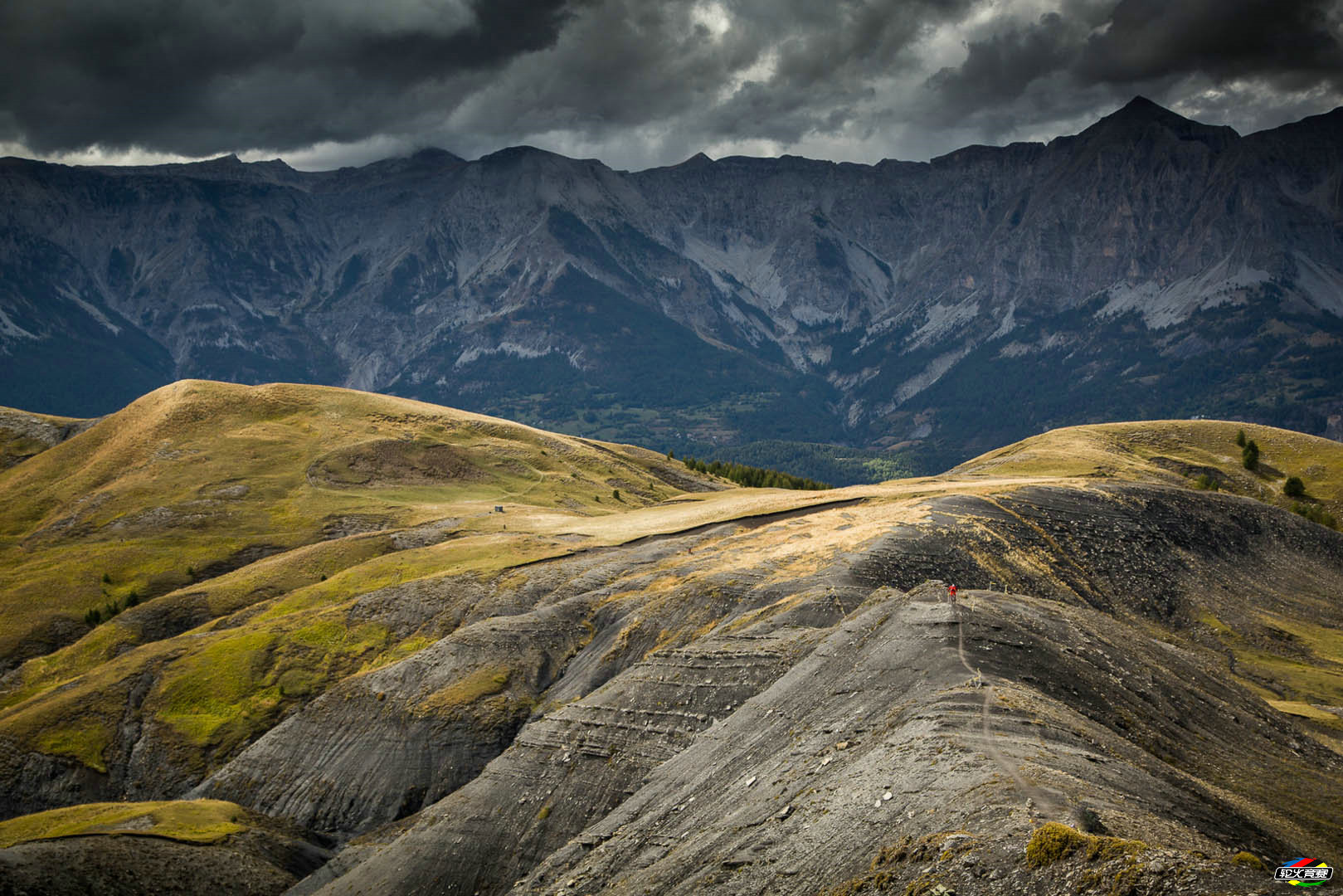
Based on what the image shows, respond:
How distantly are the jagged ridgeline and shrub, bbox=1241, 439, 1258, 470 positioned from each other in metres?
3.60

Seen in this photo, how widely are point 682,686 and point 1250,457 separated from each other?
5213 inches

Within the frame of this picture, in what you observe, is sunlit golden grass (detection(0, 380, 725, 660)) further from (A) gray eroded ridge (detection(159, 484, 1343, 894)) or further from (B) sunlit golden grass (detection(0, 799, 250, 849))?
(B) sunlit golden grass (detection(0, 799, 250, 849))

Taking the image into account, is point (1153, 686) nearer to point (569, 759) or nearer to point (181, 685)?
point (569, 759)

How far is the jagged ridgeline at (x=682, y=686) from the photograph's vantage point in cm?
3712

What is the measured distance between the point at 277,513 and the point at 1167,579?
118967 mm

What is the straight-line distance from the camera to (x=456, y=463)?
165m

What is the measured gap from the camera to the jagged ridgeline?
3712 cm

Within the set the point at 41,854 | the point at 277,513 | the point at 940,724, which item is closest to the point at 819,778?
the point at 940,724

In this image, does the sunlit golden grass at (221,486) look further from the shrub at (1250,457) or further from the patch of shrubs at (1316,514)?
the patch of shrubs at (1316,514)

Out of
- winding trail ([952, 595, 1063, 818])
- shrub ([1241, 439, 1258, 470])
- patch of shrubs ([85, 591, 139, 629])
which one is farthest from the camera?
shrub ([1241, 439, 1258, 470])

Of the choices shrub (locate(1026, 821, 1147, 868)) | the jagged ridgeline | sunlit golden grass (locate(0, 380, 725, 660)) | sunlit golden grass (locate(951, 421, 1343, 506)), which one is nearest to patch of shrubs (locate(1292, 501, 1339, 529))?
the jagged ridgeline

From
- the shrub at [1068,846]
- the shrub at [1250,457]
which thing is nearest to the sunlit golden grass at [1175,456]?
the shrub at [1250,457]

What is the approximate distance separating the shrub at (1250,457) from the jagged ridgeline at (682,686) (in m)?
3.60

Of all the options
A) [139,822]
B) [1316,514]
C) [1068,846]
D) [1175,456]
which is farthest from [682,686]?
[1175,456]
